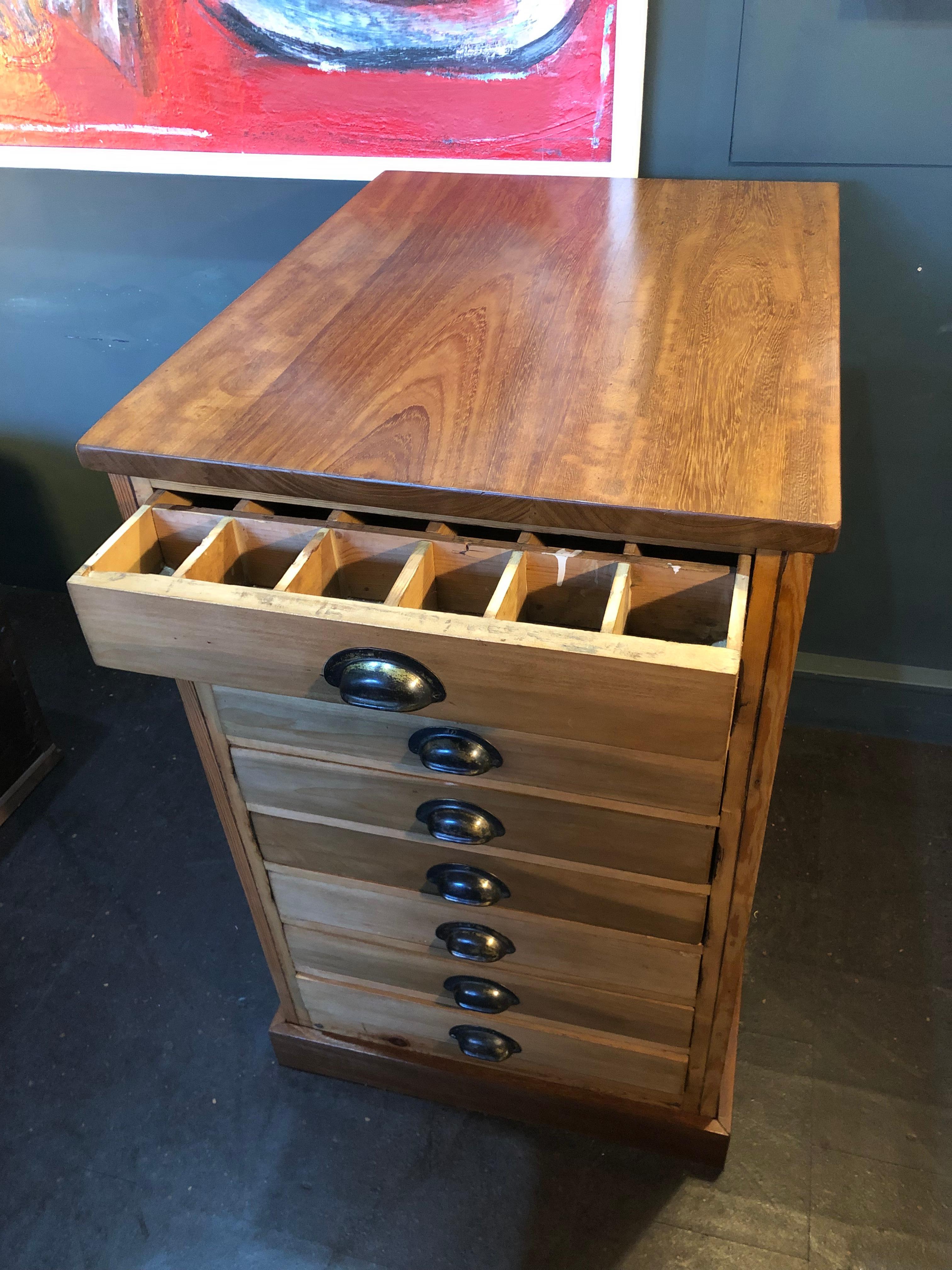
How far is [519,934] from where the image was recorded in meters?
0.97

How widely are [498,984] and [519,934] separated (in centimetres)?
11

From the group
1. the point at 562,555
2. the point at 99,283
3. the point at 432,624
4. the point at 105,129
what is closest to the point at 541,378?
the point at 562,555

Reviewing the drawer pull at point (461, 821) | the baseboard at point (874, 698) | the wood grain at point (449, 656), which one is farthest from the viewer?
the baseboard at point (874, 698)

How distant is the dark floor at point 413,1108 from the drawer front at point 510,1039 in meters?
0.13

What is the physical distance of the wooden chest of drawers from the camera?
67cm

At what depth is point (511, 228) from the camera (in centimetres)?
110

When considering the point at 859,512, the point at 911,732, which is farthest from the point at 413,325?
the point at 911,732

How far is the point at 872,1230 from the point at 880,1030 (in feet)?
0.86

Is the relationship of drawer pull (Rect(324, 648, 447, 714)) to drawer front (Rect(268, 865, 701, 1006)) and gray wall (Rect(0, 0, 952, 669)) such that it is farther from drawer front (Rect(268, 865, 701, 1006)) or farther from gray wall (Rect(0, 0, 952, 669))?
gray wall (Rect(0, 0, 952, 669))

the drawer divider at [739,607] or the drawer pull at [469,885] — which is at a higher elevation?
the drawer divider at [739,607]

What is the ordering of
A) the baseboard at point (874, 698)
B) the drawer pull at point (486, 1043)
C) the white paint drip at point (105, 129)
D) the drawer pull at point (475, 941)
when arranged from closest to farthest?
the drawer pull at point (475, 941)
the drawer pull at point (486, 1043)
the white paint drip at point (105, 129)
the baseboard at point (874, 698)

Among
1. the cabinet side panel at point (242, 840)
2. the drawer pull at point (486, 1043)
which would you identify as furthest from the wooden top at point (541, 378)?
the drawer pull at point (486, 1043)

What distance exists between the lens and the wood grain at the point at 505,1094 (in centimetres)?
114

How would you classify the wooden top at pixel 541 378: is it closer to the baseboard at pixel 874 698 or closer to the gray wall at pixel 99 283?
the gray wall at pixel 99 283
